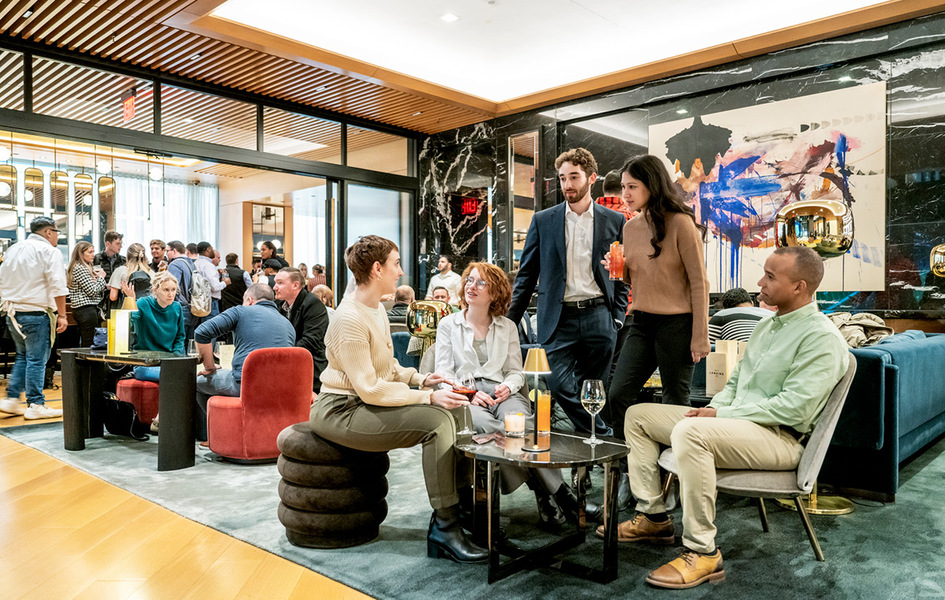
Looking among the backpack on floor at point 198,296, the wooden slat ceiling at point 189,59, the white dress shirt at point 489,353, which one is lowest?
the white dress shirt at point 489,353

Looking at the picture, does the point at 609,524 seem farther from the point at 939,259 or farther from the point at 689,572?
the point at 939,259

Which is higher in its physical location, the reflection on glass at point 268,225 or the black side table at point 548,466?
the reflection on glass at point 268,225

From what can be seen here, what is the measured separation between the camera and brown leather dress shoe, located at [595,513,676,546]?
2.56 metres

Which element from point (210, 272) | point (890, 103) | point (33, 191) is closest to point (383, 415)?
point (890, 103)

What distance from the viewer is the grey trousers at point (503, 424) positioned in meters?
2.56

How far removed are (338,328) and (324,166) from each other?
633cm

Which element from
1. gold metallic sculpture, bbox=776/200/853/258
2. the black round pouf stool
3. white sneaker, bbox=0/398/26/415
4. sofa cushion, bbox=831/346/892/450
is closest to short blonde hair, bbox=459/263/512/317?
the black round pouf stool

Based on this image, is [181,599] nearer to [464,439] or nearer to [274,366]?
[464,439]

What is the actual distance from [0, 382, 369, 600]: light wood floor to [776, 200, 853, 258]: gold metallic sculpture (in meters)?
2.60

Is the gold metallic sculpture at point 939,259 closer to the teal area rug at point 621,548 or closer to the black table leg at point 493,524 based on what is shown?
the teal area rug at point 621,548

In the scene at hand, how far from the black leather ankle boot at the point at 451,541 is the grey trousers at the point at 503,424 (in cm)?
23

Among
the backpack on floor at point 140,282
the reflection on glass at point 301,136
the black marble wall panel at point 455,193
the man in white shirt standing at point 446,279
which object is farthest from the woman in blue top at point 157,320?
the black marble wall panel at point 455,193

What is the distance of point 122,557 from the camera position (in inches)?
99.3

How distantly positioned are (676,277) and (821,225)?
3.38 ft
